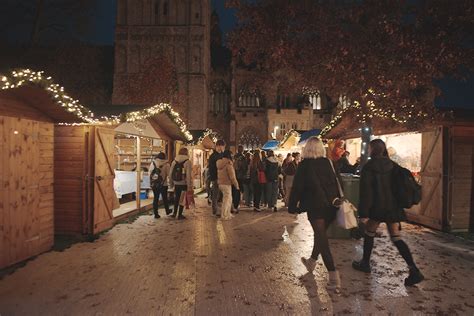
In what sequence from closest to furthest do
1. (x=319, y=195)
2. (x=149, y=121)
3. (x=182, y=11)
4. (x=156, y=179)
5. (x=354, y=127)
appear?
(x=319, y=195)
(x=156, y=179)
(x=149, y=121)
(x=354, y=127)
(x=182, y=11)

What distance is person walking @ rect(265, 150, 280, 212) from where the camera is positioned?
1271 cm

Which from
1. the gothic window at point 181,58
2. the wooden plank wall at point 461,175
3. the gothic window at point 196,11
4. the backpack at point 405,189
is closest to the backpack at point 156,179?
the backpack at point 405,189

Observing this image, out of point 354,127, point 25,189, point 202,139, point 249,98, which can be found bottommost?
point 25,189

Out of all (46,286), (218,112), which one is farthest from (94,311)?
(218,112)

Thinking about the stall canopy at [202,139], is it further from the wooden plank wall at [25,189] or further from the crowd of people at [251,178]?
the wooden plank wall at [25,189]

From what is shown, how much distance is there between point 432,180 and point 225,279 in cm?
626

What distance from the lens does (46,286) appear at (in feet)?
17.2

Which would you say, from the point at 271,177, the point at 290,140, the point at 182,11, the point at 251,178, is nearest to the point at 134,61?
the point at 182,11

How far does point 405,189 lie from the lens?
215 inches

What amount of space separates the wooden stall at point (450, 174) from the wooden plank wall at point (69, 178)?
7.68m

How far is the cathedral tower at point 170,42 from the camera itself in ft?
150

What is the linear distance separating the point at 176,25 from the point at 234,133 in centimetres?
1402

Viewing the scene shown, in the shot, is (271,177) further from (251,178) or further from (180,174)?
(180,174)

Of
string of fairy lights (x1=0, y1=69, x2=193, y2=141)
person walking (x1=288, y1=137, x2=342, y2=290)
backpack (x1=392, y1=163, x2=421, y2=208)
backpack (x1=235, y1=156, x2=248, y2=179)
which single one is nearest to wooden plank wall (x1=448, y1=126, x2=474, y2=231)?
backpack (x1=392, y1=163, x2=421, y2=208)
